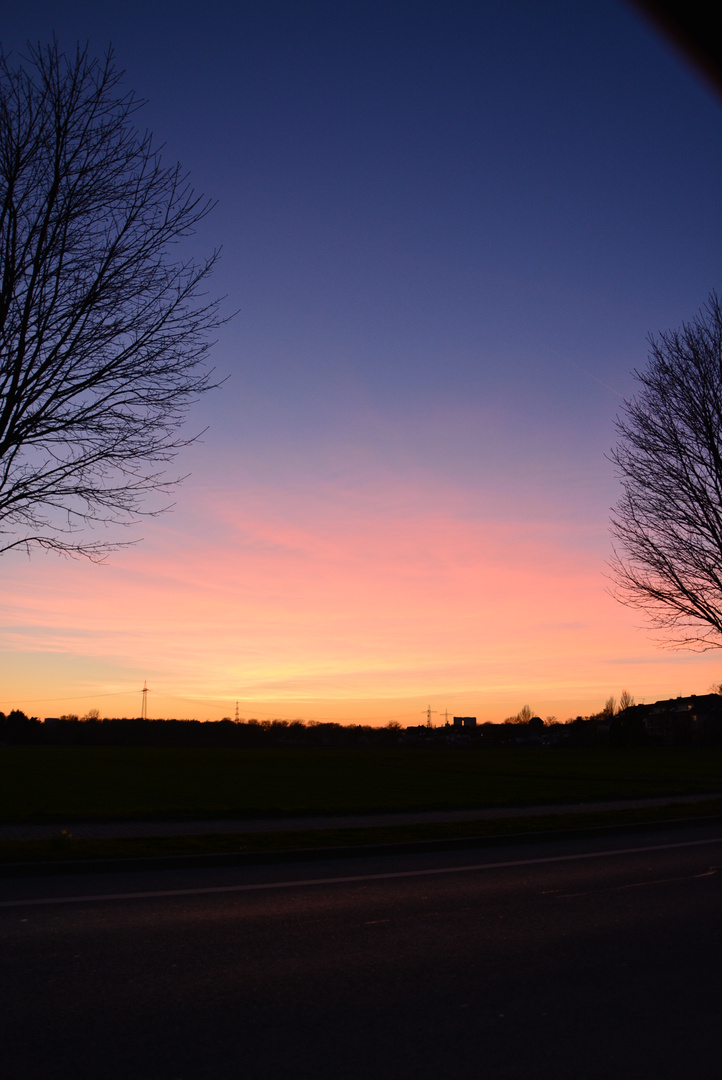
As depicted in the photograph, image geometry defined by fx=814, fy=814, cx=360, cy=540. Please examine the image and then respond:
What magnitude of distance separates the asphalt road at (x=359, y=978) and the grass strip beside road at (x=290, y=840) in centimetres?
96

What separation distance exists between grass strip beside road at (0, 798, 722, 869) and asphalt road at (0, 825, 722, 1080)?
964mm

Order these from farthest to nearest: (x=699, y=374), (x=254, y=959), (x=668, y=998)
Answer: (x=699, y=374)
(x=254, y=959)
(x=668, y=998)

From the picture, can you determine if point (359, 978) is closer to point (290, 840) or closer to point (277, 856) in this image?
point (277, 856)

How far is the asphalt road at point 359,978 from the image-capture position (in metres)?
3.68

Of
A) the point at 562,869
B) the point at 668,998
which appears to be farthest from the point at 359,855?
the point at 668,998

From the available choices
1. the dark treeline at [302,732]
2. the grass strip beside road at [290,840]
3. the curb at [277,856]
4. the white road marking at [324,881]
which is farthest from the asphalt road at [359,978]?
the dark treeline at [302,732]

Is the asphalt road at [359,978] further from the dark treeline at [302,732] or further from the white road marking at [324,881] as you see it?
the dark treeline at [302,732]

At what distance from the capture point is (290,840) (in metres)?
10.3

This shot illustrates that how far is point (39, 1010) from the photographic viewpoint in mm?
4172

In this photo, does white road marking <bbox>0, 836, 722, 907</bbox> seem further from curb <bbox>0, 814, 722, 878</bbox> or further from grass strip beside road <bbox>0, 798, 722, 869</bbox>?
grass strip beside road <bbox>0, 798, 722, 869</bbox>

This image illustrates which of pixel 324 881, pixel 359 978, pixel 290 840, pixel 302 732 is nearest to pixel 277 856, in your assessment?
pixel 290 840

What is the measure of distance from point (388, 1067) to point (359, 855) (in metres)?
6.36

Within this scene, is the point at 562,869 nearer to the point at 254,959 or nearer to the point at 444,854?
the point at 444,854

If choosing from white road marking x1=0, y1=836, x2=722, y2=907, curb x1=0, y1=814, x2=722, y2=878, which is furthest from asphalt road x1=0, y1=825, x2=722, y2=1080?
curb x1=0, y1=814, x2=722, y2=878
